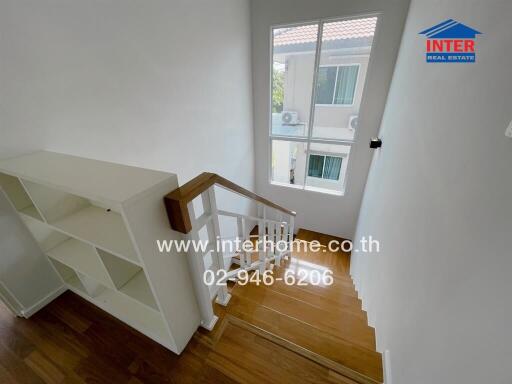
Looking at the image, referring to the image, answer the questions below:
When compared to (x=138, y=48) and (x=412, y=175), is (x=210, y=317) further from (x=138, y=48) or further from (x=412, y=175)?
(x=138, y=48)

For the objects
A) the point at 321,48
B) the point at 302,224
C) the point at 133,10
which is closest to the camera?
the point at 133,10

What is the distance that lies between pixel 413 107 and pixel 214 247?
68.7 inches

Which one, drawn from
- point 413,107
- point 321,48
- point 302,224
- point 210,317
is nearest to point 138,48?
point 210,317

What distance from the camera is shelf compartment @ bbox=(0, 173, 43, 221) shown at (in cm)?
110

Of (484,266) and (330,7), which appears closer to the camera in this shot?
(484,266)

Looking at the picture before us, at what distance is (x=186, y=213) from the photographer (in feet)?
2.78

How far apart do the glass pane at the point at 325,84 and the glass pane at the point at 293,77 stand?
0.13 metres

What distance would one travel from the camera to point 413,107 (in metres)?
1.54

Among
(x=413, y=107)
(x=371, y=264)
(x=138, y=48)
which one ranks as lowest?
(x=371, y=264)

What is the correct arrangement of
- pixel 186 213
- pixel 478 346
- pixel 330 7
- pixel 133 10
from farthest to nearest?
pixel 330 7 < pixel 133 10 < pixel 186 213 < pixel 478 346

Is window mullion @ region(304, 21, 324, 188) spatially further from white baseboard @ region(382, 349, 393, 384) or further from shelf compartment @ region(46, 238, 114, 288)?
shelf compartment @ region(46, 238, 114, 288)

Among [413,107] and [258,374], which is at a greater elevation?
[413,107]

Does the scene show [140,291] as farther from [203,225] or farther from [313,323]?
[313,323]

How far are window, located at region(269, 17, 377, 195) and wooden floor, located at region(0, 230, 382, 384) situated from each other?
2.96m
